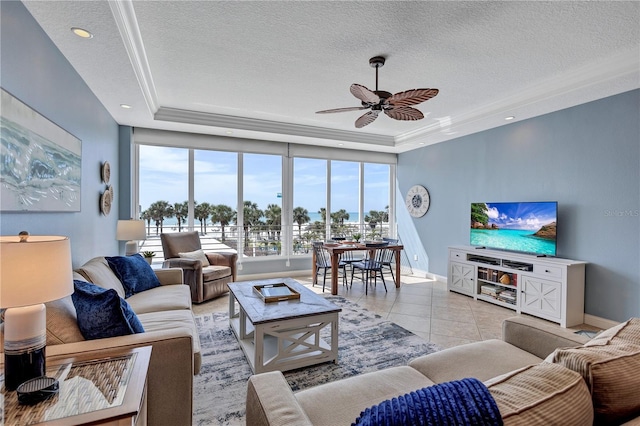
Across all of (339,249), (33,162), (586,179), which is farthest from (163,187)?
(586,179)

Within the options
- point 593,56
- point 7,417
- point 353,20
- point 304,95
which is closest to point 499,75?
→ point 593,56

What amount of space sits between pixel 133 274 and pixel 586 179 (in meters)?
5.10

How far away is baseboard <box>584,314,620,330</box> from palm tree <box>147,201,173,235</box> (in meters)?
5.92

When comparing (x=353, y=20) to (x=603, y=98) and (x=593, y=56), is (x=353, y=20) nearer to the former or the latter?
(x=593, y=56)

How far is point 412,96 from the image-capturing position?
8.78 feet

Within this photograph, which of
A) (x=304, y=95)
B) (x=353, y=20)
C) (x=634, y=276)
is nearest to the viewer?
(x=353, y=20)

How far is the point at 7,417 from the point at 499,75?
4294mm

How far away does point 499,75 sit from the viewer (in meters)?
3.29

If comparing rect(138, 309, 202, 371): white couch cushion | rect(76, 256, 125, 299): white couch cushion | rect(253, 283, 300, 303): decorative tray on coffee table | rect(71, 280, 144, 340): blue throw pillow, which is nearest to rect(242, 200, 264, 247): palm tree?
rect(253, 283, 300, 303): decorative tray on coffee table

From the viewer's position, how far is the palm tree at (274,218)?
5836 mm

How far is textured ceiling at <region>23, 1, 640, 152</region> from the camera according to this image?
221 cm

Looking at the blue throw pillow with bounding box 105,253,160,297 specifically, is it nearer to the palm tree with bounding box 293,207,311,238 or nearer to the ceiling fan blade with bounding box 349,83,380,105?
the ceiling fan blade with bounding box 349,83,380,105

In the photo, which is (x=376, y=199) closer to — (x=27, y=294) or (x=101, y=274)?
(x=101, y=274)

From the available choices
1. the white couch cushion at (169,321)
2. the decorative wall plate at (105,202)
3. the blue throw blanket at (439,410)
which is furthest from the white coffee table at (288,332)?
the decorative wall plate at (105,202)
